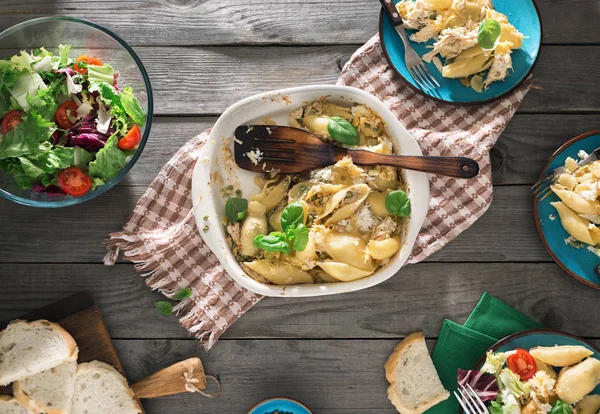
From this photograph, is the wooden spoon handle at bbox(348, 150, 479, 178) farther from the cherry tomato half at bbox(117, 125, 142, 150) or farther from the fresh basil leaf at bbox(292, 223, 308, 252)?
the cherry tomato half at bbox(117, 125, 142, 150)

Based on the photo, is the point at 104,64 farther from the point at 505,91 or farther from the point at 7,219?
the point at 505,91

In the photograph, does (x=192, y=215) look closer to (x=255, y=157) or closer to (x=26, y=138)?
(x=255, y=157)

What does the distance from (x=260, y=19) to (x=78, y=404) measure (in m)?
1.90

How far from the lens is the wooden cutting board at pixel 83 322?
273 cm

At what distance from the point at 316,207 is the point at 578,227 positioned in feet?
3.59

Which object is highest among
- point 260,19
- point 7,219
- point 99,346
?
point 260,19

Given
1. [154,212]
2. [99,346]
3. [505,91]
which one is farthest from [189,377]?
[505,91]

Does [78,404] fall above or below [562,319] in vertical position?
below

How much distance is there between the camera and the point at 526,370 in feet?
8.41

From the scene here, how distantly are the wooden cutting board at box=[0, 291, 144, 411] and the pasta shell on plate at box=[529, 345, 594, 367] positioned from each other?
5.97ft

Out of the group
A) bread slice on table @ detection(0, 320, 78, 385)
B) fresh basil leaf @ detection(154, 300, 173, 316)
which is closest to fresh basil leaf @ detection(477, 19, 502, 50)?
fresh basil leaf @ detection(154, 300, 173, 316)

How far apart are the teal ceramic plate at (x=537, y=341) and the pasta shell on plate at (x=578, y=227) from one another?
410 mm

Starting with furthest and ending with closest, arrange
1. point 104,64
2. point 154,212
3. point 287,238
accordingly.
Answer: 1. point 154,212
2. point 104,64
3. point 287,238

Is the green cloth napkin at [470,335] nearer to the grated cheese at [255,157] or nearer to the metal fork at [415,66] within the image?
the metal fork at [415,66]
